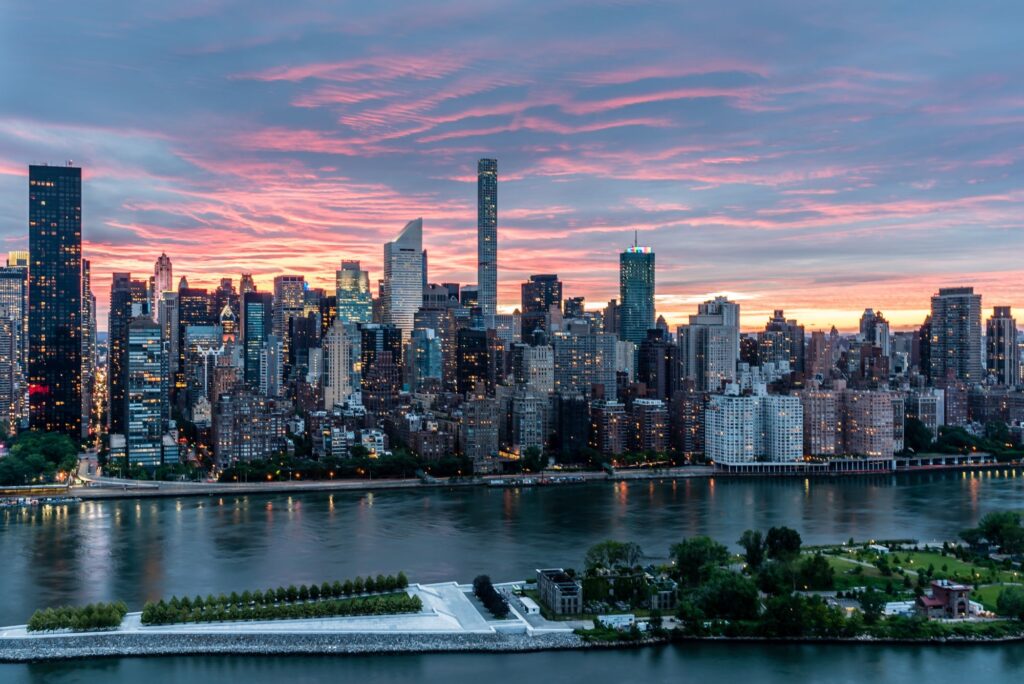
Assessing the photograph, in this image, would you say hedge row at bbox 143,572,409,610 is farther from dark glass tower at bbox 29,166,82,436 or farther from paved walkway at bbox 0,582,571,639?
dark glass tower at bbox 29,166,82,436

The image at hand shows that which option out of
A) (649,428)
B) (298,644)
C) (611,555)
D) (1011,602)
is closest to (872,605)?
(1011,602)

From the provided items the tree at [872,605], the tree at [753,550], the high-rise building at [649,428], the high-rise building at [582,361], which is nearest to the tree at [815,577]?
the tree at [753,550]

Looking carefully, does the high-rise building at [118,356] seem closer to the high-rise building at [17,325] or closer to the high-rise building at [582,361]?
the high-rise building at [17,325]

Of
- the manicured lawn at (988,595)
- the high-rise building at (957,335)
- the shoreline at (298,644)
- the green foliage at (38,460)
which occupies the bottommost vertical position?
the shoreline at (298,644)

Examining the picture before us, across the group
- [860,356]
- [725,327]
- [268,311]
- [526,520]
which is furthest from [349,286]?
[526,520]

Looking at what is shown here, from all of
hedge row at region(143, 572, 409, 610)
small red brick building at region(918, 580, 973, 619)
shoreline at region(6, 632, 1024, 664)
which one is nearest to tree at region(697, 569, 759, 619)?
shoreline at region(6, 632, 1024, 664)

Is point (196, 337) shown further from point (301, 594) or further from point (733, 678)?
point (733, 678)
